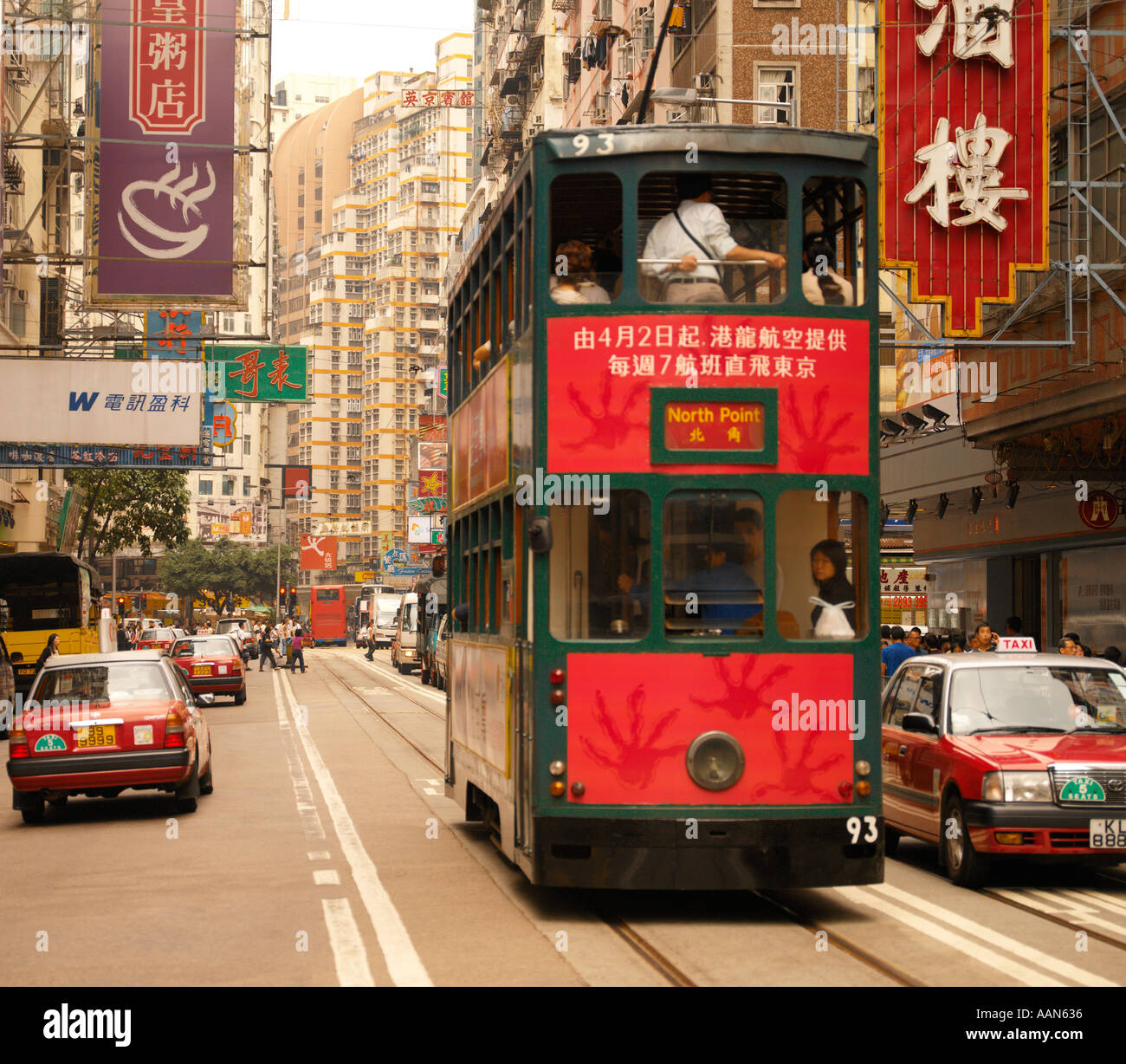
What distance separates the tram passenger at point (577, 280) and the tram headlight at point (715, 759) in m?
2.57

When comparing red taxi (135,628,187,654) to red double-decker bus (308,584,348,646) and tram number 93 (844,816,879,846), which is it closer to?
red double-decker bus (308,584,348,646)

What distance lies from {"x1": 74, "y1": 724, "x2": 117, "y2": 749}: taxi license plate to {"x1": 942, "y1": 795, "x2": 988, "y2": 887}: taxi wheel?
7.55 meters

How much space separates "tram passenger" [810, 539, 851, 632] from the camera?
9.35 m

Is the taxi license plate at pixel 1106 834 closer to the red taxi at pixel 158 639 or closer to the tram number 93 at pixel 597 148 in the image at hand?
the tram number 93 at pixel 597 148

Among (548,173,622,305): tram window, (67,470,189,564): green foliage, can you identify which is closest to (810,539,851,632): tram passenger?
(548,173,622,305): tram window

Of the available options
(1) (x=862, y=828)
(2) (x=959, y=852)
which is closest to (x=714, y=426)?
(1) (x=862, y=828)

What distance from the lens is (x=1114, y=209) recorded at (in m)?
20.0

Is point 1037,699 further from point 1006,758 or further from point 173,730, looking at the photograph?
point 173,730

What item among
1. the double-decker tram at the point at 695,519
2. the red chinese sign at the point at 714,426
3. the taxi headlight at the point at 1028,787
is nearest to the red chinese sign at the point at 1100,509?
the taxi headlight at the point at 1028,787

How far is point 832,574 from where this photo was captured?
9375 millimetres

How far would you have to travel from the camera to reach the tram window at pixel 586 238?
9453mm

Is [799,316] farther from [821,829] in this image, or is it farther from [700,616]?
[821,829]
